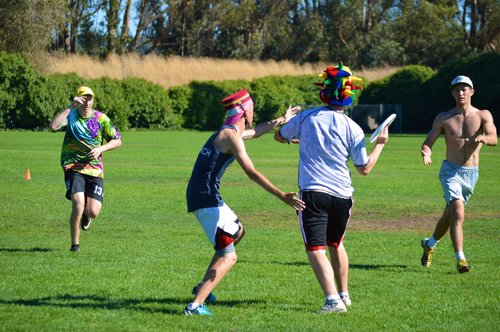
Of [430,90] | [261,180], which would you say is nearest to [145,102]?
[430,90]

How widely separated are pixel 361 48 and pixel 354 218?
69.8m

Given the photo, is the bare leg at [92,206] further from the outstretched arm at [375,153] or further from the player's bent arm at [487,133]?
the outstretched arm at [375,153]

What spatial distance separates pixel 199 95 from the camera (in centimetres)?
5872

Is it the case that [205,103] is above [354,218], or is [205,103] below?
below

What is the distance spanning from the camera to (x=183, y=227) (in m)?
14.8

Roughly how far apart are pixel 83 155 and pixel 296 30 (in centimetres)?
7378

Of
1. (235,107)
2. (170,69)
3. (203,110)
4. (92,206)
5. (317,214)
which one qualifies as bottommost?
(203,110)

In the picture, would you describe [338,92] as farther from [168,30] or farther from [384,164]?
[168,30]

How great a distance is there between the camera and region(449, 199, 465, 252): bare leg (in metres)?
10.9

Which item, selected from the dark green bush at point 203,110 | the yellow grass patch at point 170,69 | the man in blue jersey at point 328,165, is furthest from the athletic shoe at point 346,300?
the dark green bush at point 203,110

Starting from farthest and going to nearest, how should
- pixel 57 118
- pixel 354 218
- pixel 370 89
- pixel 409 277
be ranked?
1. pixel 370 89
2. pixel 354 218
3. pixel 57 118
4. pixel 409 277

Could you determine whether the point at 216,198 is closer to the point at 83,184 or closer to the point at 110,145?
the point at 110,145

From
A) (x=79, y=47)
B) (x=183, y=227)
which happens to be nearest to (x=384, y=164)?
(x=183, y=227)

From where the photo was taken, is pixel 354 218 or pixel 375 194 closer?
pixel 354 218
